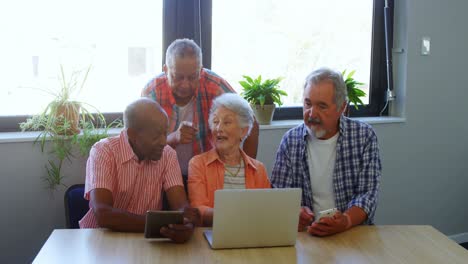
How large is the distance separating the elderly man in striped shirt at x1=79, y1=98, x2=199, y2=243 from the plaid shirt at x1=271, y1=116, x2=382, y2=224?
1.81 ft

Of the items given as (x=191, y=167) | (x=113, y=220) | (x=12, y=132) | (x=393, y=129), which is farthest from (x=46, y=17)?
(x=393, y=129)

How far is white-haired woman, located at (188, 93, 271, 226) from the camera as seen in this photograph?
2398 millimetres

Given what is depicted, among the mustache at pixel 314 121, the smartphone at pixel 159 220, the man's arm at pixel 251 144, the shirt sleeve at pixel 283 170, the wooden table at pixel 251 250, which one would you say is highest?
the mustache at pixel 314 121

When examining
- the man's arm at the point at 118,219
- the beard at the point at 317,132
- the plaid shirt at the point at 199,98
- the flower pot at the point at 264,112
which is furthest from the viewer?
the flower pot at the point at 264,112

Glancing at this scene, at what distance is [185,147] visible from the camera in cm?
277

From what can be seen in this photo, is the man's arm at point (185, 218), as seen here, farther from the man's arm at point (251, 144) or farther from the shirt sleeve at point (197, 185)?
the man's arm at point (251, 144)

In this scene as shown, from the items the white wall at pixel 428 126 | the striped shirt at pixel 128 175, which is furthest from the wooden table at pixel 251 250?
the white wall at pixel 428 126

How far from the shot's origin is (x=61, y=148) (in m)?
2.88

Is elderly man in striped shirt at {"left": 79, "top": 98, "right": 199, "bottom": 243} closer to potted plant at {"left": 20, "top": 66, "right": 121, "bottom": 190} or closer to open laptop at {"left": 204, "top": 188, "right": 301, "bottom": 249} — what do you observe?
open laptop at {"left": 204, "top": 188, "right": 301, "bottom": 249}

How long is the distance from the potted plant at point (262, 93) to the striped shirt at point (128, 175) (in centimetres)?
113

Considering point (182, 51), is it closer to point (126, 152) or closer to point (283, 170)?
point (126, 152)

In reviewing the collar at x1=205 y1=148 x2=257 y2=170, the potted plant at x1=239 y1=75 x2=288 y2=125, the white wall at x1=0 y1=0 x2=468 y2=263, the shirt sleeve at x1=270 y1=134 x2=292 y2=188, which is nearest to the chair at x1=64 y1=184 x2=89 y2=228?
the collar at x1=205 y1=148 x2=257 y2=170

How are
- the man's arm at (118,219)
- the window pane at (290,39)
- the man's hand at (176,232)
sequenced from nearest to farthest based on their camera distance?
the man's hand at (176,232), the man's arm at (118,219), the window pane at (290,39)

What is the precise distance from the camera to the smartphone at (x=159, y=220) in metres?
1.90
